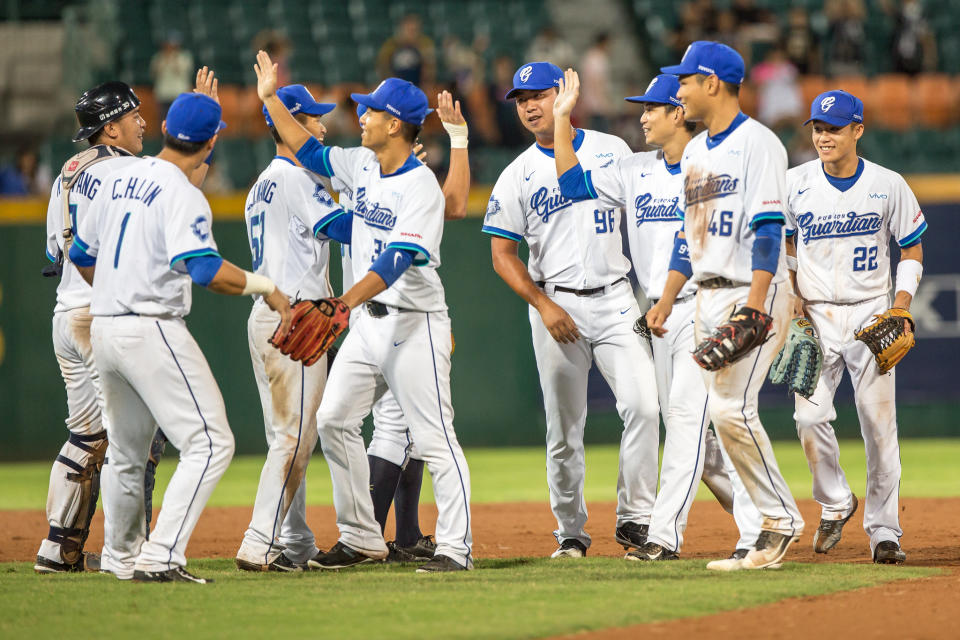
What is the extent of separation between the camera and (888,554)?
20.5 feet

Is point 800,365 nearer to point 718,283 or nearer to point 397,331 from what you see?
point 718,283

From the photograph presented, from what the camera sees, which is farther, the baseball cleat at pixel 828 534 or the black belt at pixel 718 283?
the baseball cleat at pixel 828 534

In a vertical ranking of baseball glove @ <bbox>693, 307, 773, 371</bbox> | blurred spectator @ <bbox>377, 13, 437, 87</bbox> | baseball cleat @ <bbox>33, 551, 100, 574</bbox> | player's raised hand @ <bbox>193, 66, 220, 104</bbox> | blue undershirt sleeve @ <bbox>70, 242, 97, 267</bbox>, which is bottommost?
baseball cleat @ <bbox>33, 551, 100, 574</bbox>

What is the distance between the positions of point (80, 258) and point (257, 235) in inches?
33.4

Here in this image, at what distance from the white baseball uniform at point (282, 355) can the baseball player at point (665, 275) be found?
130 cm

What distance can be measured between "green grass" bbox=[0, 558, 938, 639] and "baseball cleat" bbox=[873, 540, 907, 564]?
0.21m

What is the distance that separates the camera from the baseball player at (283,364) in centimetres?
602

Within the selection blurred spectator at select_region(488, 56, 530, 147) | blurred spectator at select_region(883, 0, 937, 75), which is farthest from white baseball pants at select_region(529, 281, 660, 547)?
blurred spectator at select_region(883, 0, 937, 75)

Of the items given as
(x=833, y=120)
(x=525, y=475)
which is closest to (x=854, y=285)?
(x=833, y=120)

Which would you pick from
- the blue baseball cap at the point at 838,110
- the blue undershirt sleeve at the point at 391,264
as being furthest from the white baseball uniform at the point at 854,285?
the blue undershirt sleeve at the point at 391,264

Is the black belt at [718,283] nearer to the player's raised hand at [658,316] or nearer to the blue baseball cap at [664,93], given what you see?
the player's raised hand at [658,316]

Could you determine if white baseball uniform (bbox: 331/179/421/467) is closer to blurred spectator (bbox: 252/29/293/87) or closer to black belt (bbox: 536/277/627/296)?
black belt (bbox: 536/277/627/296)

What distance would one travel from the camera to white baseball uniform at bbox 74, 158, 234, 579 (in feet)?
17.7

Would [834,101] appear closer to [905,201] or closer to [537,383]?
[905,201]
